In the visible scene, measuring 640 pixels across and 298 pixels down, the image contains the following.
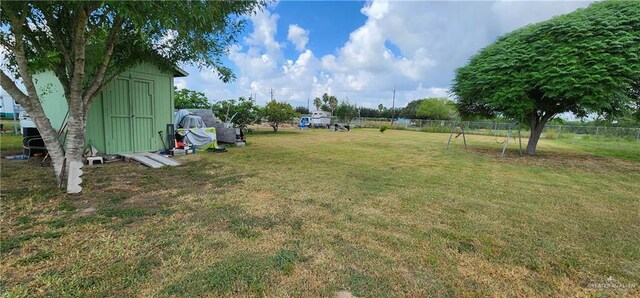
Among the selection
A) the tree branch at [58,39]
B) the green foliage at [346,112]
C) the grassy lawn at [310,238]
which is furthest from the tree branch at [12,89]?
the green foliage at [346,112]

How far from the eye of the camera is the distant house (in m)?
6.80

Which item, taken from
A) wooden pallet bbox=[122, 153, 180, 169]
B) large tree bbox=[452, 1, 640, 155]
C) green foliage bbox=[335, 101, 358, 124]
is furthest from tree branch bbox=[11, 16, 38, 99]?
green foliage bbox=[335, 101, 358, 124]

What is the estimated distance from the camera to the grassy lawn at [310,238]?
2002mm

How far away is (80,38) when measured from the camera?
13.6 ft

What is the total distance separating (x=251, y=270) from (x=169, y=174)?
164 inches

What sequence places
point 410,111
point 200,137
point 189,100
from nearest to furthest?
1. point 200,137
2. point 189,100
3. point 410,111

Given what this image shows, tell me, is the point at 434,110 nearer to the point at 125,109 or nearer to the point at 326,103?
the point at 326,103

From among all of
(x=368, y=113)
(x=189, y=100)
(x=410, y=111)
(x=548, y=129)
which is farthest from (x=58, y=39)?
(x=410, y=111)

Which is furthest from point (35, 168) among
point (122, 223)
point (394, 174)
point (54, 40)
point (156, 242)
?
point (394, 174)

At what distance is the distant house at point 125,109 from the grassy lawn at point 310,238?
2.23 meters

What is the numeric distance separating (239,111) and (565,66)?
574 inches

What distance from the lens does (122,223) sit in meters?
2.95

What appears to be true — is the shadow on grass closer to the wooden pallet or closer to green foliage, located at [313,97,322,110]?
the wooden pallet

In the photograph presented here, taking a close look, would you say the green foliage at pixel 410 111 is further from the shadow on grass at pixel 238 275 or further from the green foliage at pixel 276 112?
the shadow on grass at pixel 238 275
